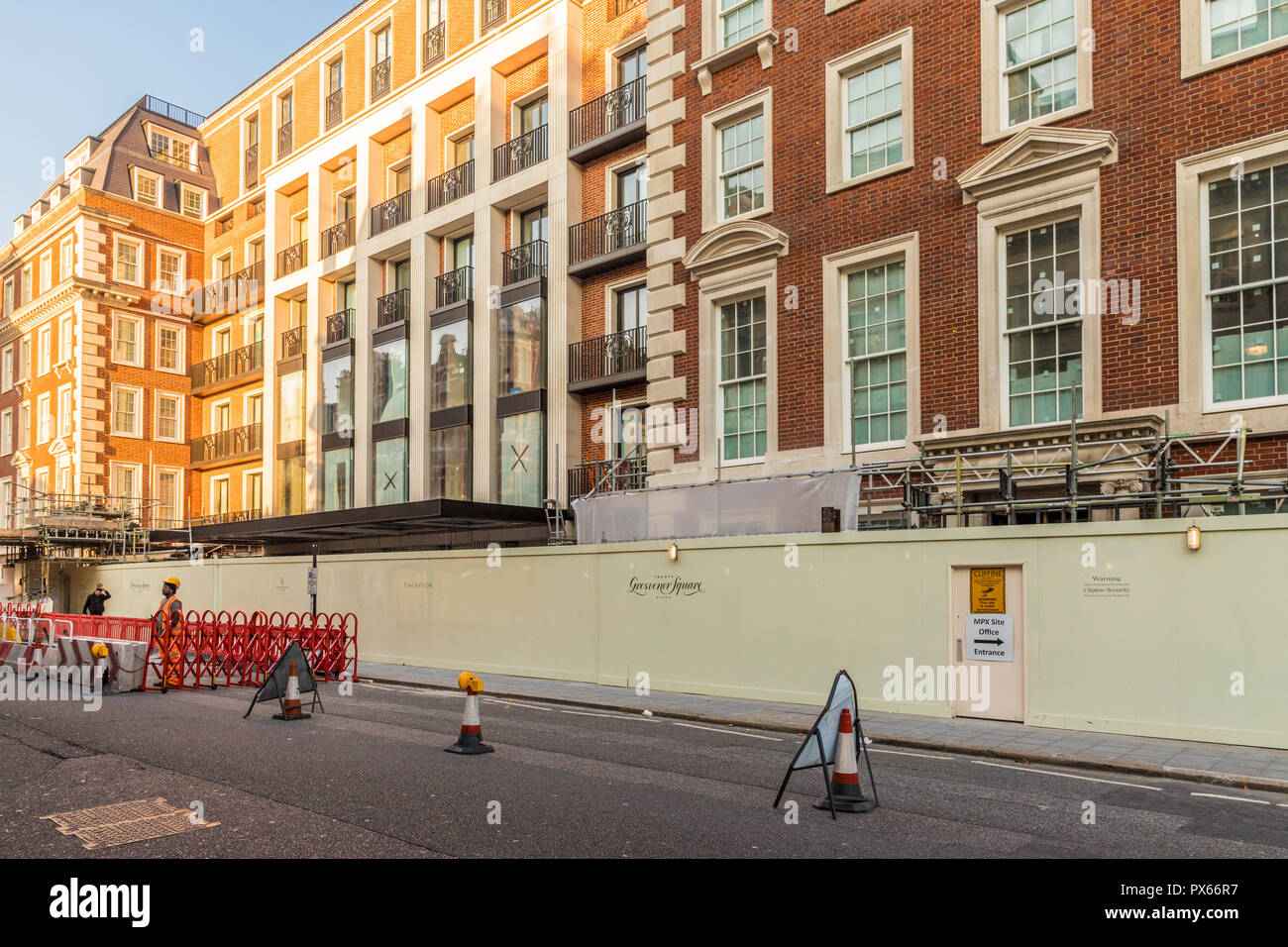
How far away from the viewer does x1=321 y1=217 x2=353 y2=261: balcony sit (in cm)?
3500

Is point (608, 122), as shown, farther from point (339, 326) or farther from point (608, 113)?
point (339, 326)

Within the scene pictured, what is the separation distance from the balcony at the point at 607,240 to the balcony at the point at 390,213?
27.5ft

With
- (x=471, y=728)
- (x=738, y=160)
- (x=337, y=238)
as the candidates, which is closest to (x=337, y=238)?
(x=337, y=238)

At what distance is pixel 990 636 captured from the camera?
1371 cm

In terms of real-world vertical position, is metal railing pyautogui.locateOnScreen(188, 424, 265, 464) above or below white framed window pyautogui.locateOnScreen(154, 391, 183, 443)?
below

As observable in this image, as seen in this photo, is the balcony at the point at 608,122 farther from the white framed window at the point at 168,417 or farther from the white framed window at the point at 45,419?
the white framed window at the point at 45,419

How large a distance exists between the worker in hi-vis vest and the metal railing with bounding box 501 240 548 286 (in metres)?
14.0

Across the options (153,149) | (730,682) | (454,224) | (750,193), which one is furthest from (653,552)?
(153,149)

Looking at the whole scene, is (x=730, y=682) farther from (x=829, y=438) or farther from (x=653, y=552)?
(x=829, y=438)

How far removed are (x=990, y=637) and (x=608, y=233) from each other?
1602 centimetres

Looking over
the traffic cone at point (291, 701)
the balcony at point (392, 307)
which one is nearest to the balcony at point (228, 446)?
the balcony at point (392, 307)

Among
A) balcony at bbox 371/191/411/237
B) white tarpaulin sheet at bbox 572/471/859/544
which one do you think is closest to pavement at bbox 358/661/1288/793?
white tarpaulin sheet at bbox 572/471/859/544

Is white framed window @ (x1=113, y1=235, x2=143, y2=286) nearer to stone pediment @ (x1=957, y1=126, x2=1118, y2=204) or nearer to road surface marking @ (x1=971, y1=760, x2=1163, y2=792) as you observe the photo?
stone pediment @ (x1=957, y1=126, x2=1118, y2=204)
